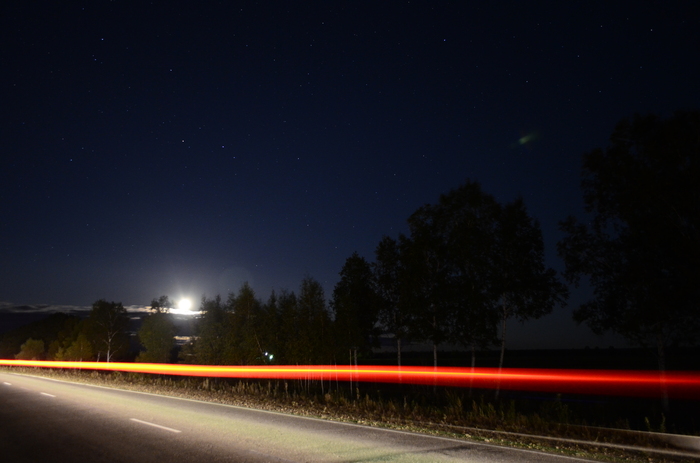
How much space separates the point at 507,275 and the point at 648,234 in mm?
10194

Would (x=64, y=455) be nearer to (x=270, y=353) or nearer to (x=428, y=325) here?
(x=428, y=325)

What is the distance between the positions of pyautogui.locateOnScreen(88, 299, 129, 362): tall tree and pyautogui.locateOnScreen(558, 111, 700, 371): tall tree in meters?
88.2

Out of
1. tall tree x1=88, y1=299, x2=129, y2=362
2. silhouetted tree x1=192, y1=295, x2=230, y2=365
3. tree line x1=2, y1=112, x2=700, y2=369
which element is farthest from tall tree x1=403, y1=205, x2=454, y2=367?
tall tree x1=88, y1=299, x2=129, y2=362

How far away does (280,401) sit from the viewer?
18.8 meters

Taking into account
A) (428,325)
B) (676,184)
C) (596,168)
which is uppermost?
(596,168)

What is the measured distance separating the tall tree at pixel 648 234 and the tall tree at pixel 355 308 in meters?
20.5

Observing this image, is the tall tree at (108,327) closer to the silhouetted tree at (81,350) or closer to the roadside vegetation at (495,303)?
the silhouetted tree at (81,350)

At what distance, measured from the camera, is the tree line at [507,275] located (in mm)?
21297

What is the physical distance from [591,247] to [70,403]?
84.0 ft

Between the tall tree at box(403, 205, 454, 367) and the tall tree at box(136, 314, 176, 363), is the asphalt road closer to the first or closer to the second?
the tall tree at box(403, 205, 454, 367)

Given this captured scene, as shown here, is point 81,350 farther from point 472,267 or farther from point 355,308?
point 472,267

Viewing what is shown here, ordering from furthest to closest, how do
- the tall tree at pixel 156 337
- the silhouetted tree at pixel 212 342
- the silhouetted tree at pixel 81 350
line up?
the silhouetted tree at pixel 81 350 → the tall tree at pixel 156 337 → the silhouetted tree at pixel 212 342

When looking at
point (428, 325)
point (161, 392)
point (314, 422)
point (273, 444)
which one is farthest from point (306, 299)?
point (273, 444)

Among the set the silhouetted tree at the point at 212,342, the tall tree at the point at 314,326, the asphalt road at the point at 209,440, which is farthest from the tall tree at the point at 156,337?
the asphalt road at the point at 209,440
